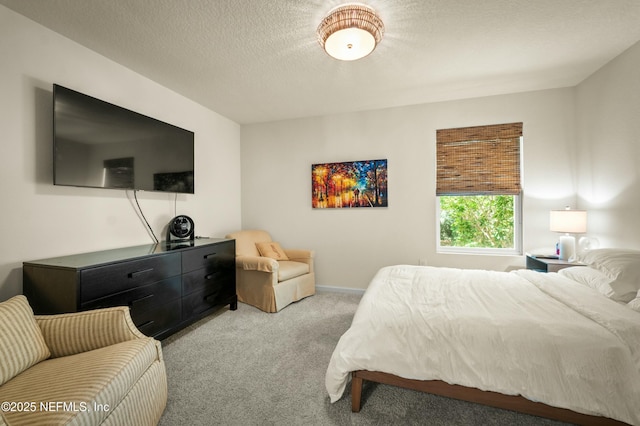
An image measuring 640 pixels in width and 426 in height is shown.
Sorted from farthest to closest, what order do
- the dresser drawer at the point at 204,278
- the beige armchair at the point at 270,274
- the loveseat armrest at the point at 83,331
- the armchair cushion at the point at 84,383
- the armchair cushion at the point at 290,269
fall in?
the armchair cushion at the point at 290,269
the beige armchair at the point at 270,274
the dresser drawer at the point at 204,278
the loveseat armrest at the point at 83,331
the armchair cushion at the point at 84,383

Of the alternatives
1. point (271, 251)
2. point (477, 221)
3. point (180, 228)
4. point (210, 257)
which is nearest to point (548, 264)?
point (477, 221)

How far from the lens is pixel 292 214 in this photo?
167 inches

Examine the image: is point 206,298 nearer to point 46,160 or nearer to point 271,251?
point 271,251

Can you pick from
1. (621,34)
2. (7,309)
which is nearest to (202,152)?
(7,309)

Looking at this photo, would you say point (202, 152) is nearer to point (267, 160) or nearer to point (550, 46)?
point (267, 160)

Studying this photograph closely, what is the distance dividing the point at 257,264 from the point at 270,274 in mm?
197

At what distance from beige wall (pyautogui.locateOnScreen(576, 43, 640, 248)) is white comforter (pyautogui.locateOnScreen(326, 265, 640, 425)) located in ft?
3.68

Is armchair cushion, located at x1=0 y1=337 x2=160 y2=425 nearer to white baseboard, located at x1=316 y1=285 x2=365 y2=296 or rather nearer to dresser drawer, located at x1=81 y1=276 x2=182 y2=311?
dresser drawer, located at x1=81 y1=276 x2=182 y2=311

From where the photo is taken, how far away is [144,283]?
7.14 feet

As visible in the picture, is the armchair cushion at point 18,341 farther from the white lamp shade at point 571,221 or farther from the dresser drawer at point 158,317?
the white lamp shade at point 571,221

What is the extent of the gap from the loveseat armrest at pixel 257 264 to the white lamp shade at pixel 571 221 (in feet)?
→ 10.3

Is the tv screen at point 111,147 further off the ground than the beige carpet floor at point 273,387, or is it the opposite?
the tv screen at point 111,147

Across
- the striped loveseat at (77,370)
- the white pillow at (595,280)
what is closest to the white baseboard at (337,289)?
the white pillow at (595,280)

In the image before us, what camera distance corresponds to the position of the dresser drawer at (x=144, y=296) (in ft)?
6.18
